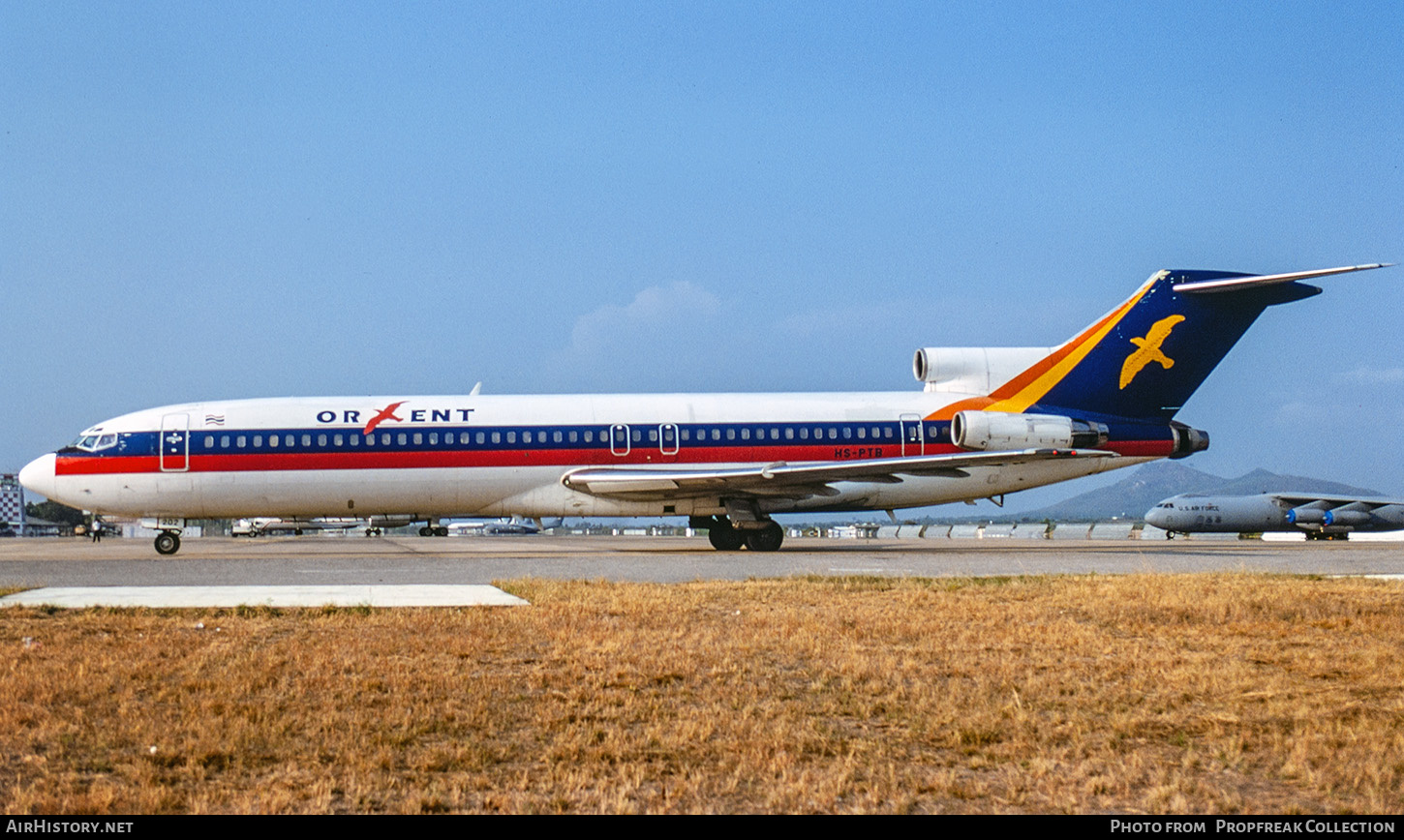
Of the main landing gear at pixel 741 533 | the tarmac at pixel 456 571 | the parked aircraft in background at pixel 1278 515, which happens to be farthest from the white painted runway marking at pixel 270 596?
the parked aircraft in background at pixel 1278 515

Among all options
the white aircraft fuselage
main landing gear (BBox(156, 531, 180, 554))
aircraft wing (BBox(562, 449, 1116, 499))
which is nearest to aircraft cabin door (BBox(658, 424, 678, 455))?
the white aircraft fuselage

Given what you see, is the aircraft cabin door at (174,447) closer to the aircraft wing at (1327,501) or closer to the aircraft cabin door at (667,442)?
the aircraft cabin door at (667,442)

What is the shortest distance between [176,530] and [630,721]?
76.3 ft

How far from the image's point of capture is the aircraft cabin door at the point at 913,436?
26.7 metres

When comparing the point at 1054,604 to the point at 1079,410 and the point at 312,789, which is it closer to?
the point at 312,789

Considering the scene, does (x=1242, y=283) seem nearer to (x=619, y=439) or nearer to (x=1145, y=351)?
(x=1145, y=351)

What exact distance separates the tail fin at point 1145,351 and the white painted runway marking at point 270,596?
17486mm

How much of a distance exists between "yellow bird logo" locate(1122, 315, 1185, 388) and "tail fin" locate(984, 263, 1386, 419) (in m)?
0.02

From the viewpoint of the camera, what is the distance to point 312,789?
4996 millimetres

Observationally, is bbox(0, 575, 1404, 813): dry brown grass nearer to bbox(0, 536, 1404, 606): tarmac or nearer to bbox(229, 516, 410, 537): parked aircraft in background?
bbox(0, 536, 1404, 606): tarmac

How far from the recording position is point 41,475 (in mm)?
25516

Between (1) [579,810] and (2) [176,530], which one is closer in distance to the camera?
(1) [579,810]

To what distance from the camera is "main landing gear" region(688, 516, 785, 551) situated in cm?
2658

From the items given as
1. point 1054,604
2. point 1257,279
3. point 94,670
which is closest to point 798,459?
point 1257,279
